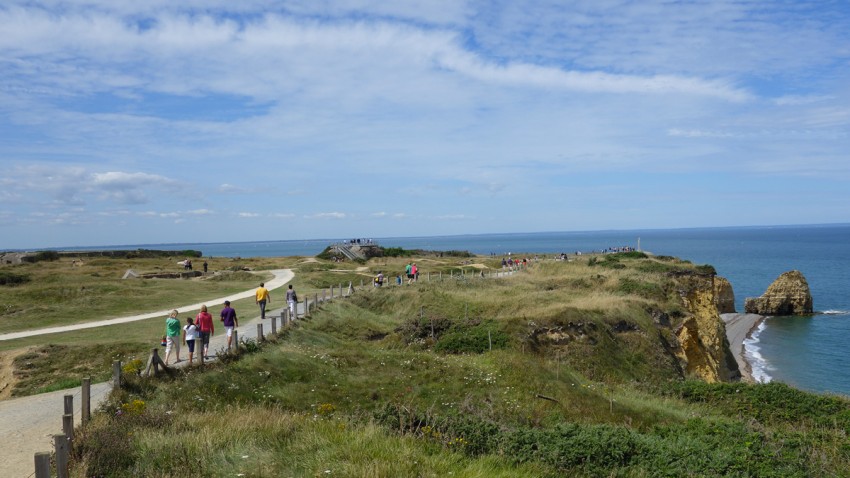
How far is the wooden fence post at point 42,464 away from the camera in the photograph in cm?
678

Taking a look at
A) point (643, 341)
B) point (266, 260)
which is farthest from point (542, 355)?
point (266, 260)

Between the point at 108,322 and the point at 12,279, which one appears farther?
the point at 12,279

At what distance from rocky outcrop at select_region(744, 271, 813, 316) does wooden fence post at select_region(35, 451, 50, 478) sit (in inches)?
2993

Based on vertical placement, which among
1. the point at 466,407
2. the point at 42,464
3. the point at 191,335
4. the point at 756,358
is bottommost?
the point at 756,358

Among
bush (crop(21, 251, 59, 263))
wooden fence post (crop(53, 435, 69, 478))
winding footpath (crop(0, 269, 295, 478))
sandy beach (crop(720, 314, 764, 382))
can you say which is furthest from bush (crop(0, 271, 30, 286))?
sandy beach (crop(720, 314, 764, 382))

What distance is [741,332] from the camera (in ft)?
193

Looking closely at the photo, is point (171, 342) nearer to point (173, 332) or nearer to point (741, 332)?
point (173, 332)

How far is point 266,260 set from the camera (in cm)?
7556

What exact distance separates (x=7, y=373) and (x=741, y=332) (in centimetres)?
5942

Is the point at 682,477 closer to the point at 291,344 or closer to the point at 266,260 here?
the point at 291,344

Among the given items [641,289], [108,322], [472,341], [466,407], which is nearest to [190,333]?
[466,407]

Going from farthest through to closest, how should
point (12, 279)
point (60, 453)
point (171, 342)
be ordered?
1. point (12, 279)
2. point (171, 342)
3. point (60, 453)

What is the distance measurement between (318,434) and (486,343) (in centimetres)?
1594

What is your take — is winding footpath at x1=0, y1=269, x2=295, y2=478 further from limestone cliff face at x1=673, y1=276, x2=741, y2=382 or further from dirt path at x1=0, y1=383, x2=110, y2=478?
limestone cliff face at x1=673, y1=276, x2=741, y2=382
